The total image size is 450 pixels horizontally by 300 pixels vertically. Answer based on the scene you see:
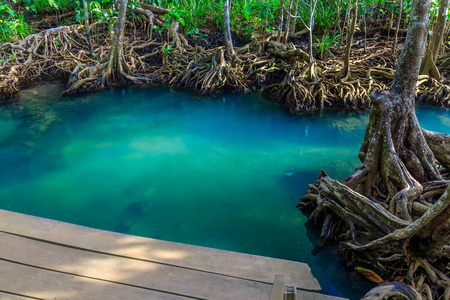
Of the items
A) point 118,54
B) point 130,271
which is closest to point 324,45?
point 118,54

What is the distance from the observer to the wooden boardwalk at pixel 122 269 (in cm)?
241

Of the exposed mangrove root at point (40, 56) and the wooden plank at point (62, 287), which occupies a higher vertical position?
the exposed mangrove root at point (40, 56)

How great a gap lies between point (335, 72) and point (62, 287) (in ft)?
21.6

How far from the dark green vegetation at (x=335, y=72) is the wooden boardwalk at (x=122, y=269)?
88cm

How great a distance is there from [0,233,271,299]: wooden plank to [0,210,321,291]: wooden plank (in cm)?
6

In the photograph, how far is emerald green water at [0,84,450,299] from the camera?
3891 millimetres

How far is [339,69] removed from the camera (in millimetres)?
7793

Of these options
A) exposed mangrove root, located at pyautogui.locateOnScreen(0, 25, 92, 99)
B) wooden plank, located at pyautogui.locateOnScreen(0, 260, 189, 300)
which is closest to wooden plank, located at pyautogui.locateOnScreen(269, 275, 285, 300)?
wooden plank, located at pyautogui.locateOnScreen(0, 260, 189, 300)

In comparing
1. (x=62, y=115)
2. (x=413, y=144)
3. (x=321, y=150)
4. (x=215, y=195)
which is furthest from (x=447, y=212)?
(x=62, y=115)

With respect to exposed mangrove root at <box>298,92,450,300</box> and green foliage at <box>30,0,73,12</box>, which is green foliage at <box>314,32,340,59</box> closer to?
exposed mangrove root at <box>298,92,450,300</box>

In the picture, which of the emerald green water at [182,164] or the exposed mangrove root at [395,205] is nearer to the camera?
the exposed mangrove root at [395,205]

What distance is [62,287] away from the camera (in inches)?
95.4

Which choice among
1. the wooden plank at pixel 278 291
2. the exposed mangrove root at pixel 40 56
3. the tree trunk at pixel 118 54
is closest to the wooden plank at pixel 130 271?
the wooden plank at pixel 278 291

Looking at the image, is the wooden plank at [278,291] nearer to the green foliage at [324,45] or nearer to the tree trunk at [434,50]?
the tree trunk at [434,50]
